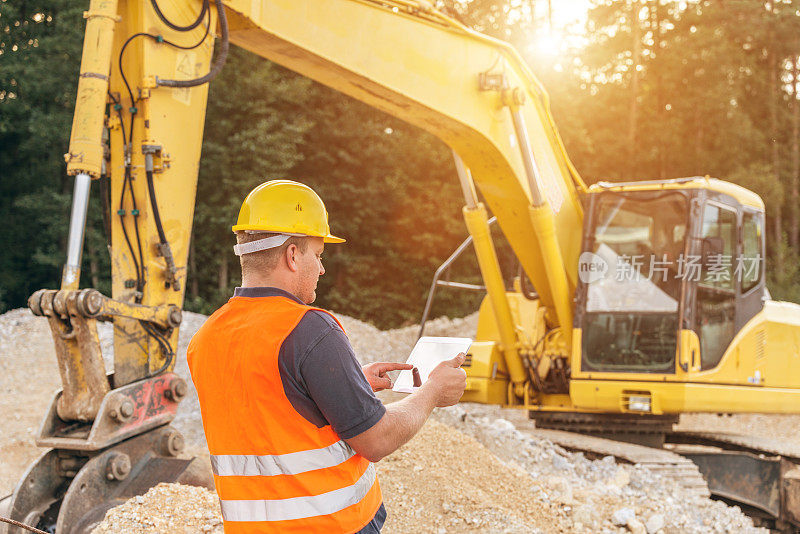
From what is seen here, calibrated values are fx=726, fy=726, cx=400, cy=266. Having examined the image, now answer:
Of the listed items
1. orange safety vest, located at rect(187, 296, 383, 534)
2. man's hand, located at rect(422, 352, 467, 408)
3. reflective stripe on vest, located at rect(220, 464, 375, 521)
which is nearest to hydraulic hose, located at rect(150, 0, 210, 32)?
orange safety vest, located at rect(187, 296, 383, 534)

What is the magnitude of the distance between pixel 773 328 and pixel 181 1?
5.52 m

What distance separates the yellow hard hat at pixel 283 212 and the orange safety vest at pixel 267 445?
0.20 m

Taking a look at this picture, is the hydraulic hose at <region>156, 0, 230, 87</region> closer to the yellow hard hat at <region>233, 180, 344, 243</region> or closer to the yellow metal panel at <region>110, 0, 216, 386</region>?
the yellow metal panel at <region>110, 0, 216, 386</region>

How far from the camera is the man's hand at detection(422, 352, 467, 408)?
2.06 metres

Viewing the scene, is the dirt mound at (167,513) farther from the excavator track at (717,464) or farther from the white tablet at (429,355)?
the excavator track at (717,464)

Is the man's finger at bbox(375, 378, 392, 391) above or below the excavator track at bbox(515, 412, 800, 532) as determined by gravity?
above

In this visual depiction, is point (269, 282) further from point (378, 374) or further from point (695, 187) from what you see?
point (695, 187)

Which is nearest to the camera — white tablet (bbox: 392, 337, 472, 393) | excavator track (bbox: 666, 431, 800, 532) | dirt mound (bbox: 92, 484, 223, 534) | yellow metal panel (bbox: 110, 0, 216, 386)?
white tablet (bbox: 392, 337, 472, 393)

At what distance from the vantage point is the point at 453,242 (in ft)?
64.7

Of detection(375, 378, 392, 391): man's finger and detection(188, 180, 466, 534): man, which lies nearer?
detection(188, 180, 466, 534): man

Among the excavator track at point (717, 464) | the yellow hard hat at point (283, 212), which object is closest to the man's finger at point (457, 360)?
the yellow hard hat at point (283, 212)

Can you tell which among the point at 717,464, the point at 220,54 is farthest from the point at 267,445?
the point at 717,464

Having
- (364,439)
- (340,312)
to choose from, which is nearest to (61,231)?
(340,312)

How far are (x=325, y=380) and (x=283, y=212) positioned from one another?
489 millimetres
